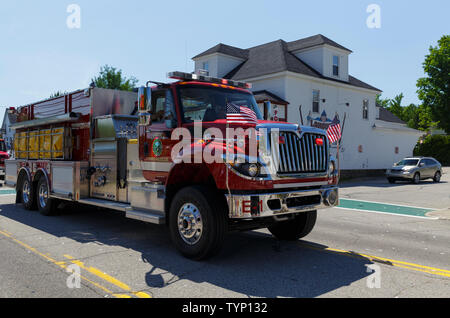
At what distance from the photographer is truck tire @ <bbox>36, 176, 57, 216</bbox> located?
9656 millimetres

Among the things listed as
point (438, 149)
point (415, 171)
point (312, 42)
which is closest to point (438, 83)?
point (438, 149)

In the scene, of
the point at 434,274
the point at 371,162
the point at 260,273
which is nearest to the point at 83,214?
the point at 260,273

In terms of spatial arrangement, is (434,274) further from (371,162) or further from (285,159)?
(371,162)

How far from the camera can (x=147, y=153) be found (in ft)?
22.8

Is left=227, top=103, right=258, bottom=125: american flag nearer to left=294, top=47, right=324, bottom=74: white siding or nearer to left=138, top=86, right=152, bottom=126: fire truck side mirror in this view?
left=138, top=86, right=152, bottom=126: fire truck side mirror

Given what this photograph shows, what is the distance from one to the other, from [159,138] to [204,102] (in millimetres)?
988

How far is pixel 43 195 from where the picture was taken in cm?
999

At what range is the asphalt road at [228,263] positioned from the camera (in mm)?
4520

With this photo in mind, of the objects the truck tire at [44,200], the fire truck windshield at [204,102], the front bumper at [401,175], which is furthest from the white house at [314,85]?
the fire truck windshield at [204,102]

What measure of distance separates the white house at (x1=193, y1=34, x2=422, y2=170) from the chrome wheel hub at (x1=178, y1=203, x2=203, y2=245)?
1827cm

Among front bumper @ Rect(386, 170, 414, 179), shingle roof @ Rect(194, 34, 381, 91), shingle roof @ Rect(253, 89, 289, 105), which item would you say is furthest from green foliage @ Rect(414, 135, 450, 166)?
shingle roof @ Rect(253, 89, 289, 105)

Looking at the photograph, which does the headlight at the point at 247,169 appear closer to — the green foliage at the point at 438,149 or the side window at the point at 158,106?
the side window at the point at 158,106

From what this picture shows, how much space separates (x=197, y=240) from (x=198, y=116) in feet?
6.65
